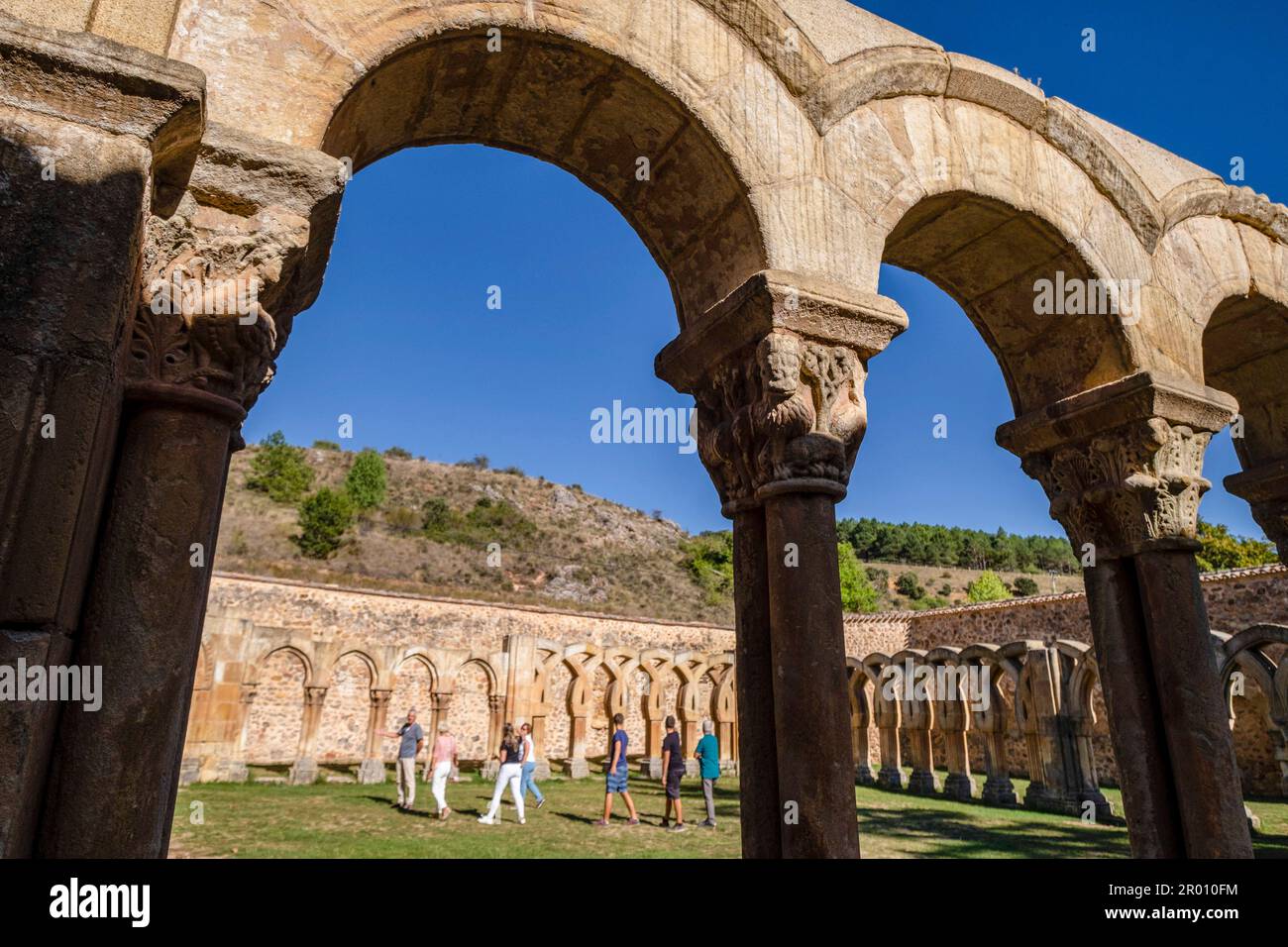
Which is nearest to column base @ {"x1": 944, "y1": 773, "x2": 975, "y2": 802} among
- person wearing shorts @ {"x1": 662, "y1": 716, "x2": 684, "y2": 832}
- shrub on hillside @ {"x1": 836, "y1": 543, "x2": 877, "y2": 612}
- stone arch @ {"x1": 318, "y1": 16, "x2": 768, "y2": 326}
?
person wearing shorts @ {"x1": 662, "y1": 716, "x2": 684, "y2": 832}

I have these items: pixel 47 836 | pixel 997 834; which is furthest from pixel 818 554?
pixel 997 834

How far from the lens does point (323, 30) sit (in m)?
2.89

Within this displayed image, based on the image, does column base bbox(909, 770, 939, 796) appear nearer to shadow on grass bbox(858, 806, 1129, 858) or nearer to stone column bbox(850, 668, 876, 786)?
stone column bbox(850, 668, 876, 786)

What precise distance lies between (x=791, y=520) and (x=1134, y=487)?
253 centimetres

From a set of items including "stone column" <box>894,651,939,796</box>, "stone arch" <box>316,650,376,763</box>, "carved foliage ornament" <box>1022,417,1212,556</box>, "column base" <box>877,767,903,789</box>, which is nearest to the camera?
"carved foliage ornament" <box>1022,417,1212,556</box>

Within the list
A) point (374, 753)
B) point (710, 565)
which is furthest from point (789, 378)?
point (710, 565)

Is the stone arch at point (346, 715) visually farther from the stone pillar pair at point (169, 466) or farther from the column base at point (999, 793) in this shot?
the stone pillar pair at point (169, 466)

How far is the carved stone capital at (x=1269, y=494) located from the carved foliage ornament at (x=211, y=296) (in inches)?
266

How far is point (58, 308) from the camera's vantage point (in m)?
2.06

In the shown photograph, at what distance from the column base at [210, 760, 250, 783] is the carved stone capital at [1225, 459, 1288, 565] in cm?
1566

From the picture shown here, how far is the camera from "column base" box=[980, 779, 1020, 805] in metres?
13.9

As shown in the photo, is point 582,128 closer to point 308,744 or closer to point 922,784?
point 308,744

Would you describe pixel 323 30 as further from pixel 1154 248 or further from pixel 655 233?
pixel 1154 248

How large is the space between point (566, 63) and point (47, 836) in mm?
3343
